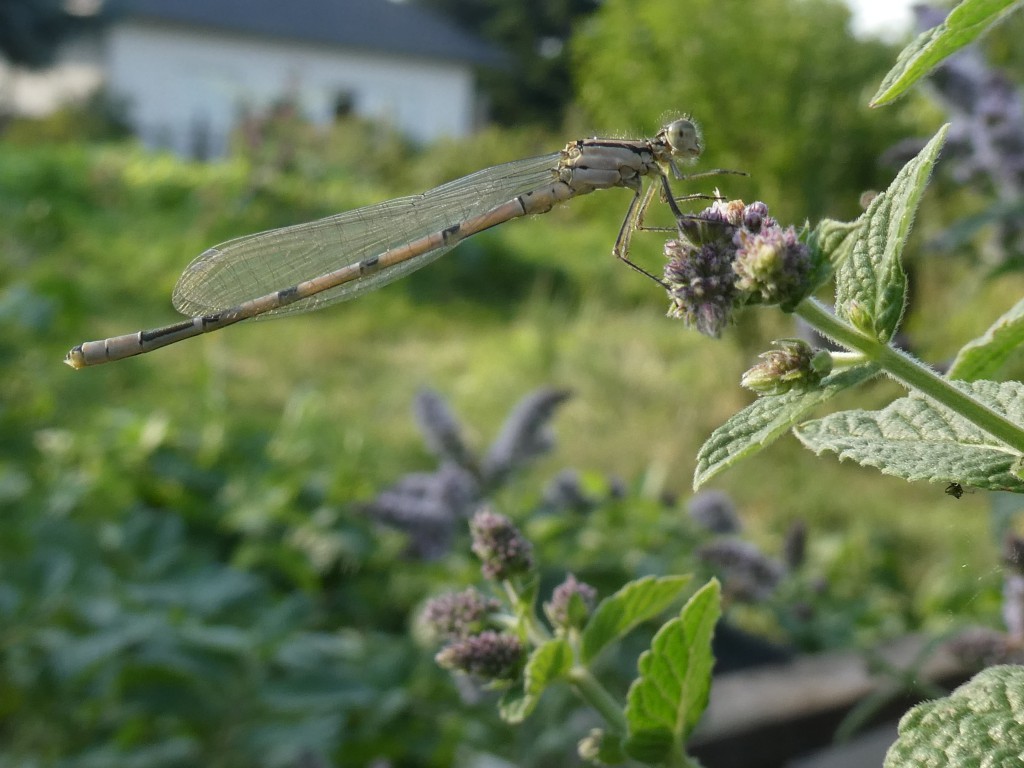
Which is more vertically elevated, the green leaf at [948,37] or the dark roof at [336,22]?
the dark roof at [336,22]

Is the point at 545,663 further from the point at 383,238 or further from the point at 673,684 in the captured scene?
the point at 383,238

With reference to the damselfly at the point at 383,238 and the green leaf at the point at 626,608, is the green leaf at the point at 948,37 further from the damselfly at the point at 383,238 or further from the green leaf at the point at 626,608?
the damselfly at the point at 383,238

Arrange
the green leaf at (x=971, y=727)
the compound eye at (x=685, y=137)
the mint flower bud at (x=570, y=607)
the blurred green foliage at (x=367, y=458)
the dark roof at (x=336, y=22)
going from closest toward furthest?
the green leaf at (x=971, y=727)
the mint flower bud at (x=570, y=607)
the compound eye at (x=685, y=137)
the blurred green foliage at (x=367, y=458)
the dark roof at (x=336, y=22)

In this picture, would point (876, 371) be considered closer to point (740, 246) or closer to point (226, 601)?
point (740, 246)

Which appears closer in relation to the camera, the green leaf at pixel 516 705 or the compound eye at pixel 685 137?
the green leaf at pixel 516 705

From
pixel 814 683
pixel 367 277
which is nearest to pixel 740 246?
pixel 367 277

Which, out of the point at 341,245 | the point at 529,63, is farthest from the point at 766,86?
the point at 529,63

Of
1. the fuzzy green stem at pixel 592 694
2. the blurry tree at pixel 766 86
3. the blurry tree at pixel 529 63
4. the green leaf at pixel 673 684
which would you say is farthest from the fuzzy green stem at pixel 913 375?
the blurry tree at pixel 529 63
